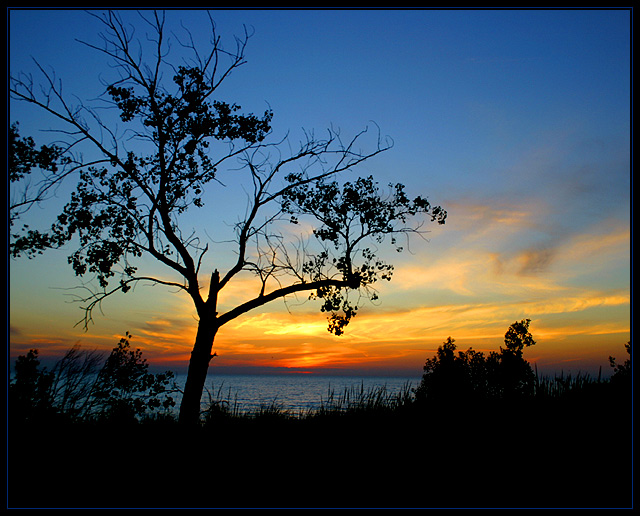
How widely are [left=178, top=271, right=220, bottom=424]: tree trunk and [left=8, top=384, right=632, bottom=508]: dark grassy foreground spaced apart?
2.45 metres

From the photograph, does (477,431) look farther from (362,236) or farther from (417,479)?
(362,236)

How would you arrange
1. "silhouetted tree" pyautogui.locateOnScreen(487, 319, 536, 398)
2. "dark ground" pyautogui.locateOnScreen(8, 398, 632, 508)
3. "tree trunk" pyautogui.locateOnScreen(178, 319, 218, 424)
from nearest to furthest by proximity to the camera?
"dark ground" pyautogui.locateOnScreen(8, 398, 632, 508) → "tree trunk" pyautogui.locateOnScreen(178, 319, 218, 424) → "silhouetted tree" pyautogui.locateOnScreen(487, 319, 536, 398)

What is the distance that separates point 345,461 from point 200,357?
19.1 ft

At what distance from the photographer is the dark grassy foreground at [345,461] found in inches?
238

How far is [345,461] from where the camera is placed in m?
7.02

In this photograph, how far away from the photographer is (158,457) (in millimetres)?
7039

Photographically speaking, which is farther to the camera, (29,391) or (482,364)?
(482,364)

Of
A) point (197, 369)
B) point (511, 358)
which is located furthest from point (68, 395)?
point (511, 358)

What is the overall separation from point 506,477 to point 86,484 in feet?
20.6

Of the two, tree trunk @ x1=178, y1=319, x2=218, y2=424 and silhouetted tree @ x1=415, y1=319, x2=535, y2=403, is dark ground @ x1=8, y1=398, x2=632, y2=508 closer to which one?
tree trunk @ x1=178, y1=319, x2=218, y2=424

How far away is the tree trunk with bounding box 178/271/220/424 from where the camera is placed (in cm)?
1109

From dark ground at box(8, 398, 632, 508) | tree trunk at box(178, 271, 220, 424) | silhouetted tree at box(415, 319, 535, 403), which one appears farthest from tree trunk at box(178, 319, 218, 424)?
silhouetted tree at box(415, 319, 535, 403)

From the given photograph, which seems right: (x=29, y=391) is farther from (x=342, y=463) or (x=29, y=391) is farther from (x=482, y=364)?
(x=482, y=364)
